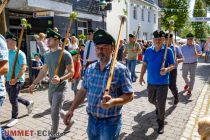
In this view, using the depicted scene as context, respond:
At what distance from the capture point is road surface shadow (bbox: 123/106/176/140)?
5430mm

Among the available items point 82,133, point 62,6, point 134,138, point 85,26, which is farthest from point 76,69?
point 85,26

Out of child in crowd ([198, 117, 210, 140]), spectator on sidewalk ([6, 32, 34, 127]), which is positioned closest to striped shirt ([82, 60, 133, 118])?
child in crowd ([198, 117, 210, 140])

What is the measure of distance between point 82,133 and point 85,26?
52.5ft

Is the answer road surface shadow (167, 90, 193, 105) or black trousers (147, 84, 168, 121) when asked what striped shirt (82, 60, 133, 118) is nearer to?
black trousers (147, 84, 168, 121)

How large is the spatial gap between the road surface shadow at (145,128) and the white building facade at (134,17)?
1878 cm

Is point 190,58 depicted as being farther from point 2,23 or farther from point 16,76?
point 2,23

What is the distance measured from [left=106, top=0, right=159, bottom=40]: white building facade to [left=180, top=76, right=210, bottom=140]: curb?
55.2ft

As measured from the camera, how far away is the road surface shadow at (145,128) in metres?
5.43

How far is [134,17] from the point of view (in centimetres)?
3303

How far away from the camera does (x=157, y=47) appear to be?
562 cm

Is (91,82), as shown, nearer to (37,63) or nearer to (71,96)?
(71,96)

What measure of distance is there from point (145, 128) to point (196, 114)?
176 centimetres

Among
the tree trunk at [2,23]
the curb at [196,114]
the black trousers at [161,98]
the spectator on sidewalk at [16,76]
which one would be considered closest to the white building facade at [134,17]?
the tree trunk at [2,23]

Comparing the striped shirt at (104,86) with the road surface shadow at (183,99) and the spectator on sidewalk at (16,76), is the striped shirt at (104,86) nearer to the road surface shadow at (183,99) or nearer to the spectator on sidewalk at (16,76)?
the spectator on sidewalk at (16,76)
